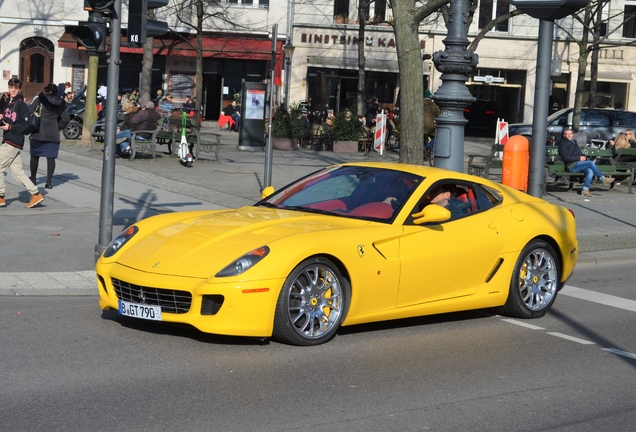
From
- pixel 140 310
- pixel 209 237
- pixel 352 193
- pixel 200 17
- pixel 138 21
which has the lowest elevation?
pixel 140 310

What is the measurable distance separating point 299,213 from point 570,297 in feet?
11.8

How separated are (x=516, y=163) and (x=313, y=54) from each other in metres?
32.1

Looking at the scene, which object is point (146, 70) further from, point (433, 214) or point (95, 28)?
point (433, 214)

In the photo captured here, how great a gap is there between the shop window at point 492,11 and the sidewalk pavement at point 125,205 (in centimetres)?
2073

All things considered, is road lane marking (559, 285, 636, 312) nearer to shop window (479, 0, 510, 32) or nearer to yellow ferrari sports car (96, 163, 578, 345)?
yellow ferrari sports car (96, 163, 578, 345)

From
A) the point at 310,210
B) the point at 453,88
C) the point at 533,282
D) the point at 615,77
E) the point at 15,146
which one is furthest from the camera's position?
the point at 615,77

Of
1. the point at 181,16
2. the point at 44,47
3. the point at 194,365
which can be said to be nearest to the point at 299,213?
the point at 194,365

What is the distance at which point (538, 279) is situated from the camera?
9.04m

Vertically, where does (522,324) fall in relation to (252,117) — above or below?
below

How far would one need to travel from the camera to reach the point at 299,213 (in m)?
8.17

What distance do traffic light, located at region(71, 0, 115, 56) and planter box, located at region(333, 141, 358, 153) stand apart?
18.9m

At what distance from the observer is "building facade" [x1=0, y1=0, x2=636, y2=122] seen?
44.7m

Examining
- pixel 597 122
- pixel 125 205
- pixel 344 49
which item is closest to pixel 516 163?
pixel 125 205

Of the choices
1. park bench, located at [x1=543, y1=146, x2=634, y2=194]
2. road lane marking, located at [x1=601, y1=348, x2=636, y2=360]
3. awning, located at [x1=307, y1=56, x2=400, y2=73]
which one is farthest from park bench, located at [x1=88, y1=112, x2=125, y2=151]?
awning, located at [x1=307, y1=56, x2=400, y2=73]
